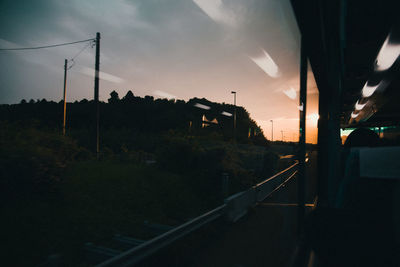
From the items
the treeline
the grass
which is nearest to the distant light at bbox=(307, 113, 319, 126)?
the grass

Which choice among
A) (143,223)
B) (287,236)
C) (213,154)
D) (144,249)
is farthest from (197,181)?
(144,249)

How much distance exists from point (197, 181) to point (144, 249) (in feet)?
16.9

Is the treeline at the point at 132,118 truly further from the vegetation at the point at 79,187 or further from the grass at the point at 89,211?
the grass at the point at 89,211

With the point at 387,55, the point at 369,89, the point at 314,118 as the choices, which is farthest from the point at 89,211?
the point at 369,89

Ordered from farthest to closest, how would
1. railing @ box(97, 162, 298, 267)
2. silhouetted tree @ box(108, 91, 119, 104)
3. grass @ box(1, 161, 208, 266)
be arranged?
silhouetted tree @ box(108, 91, 119, 104), grass @ box(1, 161, 208, 266), railing @ box(97, 162, 298, 267)

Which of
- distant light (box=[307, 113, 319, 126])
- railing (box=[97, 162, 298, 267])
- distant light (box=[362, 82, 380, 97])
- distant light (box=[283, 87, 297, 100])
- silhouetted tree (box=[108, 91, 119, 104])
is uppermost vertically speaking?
silhouetted tree (box=[108, 91, 119, 104])

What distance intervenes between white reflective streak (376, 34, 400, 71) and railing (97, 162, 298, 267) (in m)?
4.07

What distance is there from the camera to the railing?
9.15 feet

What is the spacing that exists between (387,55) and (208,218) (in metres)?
4.28

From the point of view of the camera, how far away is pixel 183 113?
62.0 feet

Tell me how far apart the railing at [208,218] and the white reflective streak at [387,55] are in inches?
160

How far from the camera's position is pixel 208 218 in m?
4.83

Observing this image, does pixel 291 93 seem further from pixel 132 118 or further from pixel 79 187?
pixel 132 118

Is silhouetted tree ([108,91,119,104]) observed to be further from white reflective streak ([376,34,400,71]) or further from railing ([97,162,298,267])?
white reflective streak ([376,34,400,71])
